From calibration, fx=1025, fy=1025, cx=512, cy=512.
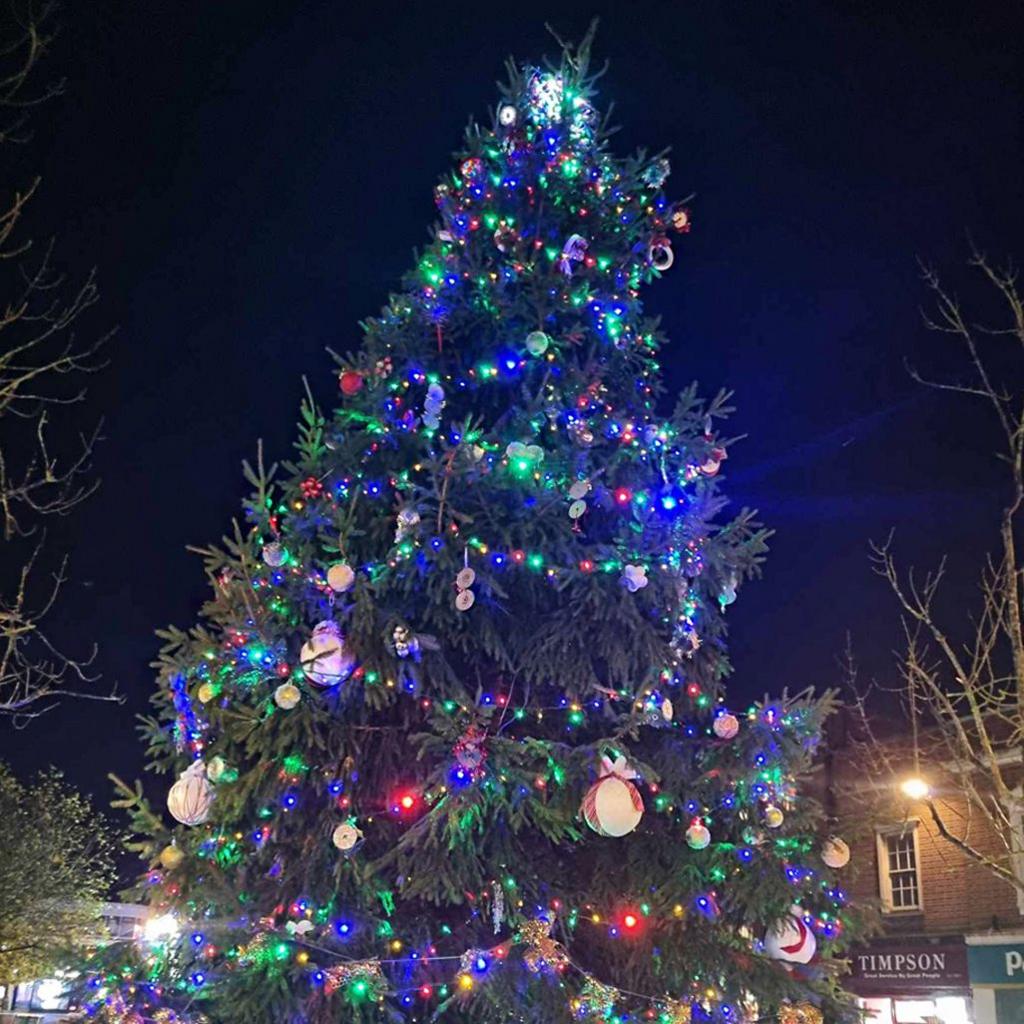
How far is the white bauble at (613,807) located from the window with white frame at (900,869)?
1442 cm

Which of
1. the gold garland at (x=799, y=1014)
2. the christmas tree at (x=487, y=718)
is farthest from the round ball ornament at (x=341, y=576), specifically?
the gold garland at (x=799, y=1014)

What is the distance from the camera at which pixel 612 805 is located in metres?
5.02

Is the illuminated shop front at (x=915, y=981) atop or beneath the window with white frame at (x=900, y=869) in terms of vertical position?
beneath

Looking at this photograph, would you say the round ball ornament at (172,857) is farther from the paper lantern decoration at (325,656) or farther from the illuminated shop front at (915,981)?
the illuminated shop front at (915,981)

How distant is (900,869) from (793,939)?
568 inches

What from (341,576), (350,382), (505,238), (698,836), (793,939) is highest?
(505,238)

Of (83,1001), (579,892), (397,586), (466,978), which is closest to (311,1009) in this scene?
(466,978)

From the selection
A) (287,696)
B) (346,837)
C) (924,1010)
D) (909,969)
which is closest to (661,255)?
(287,696)

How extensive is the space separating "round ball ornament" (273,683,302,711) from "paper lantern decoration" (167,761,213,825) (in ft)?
2.15

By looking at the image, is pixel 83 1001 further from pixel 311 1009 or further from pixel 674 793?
pixel 674 793

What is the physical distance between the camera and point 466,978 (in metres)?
4.97

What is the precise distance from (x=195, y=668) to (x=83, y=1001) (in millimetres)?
1742

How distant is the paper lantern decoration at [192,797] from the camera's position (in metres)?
5.35

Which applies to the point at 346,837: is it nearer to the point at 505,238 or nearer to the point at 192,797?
the point at 192,797
